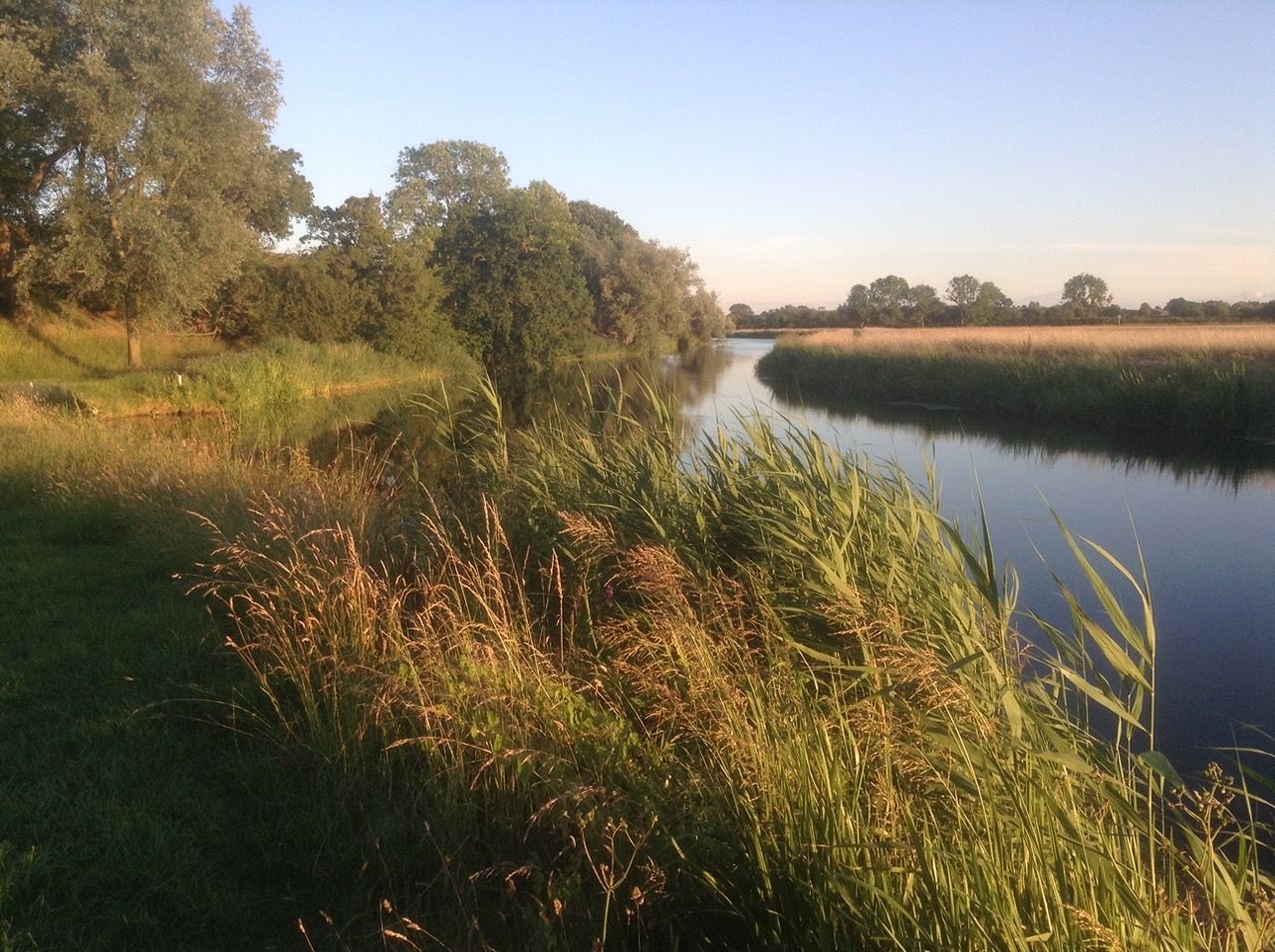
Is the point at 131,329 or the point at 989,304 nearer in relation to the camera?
the point at 131,329

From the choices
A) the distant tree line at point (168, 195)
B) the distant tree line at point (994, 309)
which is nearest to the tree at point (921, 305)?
the distant tree line at point (994, 309)

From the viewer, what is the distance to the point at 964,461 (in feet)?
48.3

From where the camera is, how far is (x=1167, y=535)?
10781 millimetres

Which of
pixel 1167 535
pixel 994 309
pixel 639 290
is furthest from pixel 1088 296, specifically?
pixel 1167 535

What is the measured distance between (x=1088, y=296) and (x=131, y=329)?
4996cm

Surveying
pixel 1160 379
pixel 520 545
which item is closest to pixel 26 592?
pixel 520 545

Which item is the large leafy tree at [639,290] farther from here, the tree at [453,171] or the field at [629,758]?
the field at [629,758]

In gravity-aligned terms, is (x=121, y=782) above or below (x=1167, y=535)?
above

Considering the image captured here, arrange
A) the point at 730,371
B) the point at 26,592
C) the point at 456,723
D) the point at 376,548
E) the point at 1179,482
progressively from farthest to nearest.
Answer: the point at 730,371 < the point at 1179,482 < the point at 376,548 < the point at 26,592 < the point at 456,723

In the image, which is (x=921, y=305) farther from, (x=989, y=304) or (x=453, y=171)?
(x=453, y=171)

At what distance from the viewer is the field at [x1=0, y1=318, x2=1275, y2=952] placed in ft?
7.61

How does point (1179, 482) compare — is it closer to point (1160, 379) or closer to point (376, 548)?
point (1160, 379)

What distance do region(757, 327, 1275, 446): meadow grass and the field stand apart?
32.0ft

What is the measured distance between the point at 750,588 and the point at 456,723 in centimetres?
173
